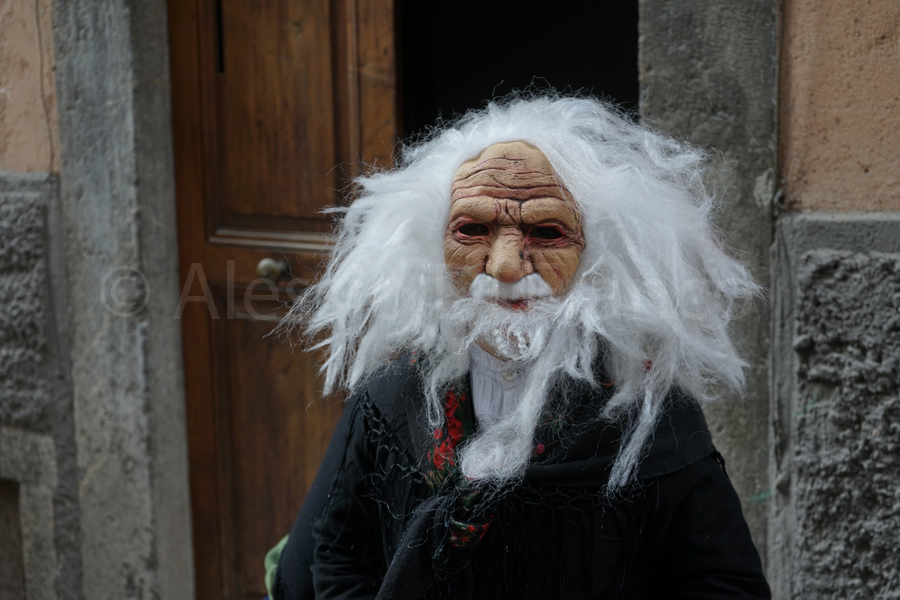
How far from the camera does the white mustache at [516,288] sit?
1.38 meters

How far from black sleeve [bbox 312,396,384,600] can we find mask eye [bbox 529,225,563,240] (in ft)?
1.61

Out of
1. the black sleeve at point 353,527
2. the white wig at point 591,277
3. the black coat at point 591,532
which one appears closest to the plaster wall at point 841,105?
the white wig at point 591,277

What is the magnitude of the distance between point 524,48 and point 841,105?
245cm

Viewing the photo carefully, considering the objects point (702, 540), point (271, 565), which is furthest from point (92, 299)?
point (702, 540)

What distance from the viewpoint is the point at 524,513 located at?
138cm

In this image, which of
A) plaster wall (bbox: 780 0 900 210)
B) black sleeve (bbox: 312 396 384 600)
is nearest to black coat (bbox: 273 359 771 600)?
black sleeve (bbox: 312 396 384 600)

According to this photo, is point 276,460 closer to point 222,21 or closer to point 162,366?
point 162,366

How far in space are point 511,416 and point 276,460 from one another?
5.53ft

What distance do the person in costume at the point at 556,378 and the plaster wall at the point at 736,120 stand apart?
0.49 metres

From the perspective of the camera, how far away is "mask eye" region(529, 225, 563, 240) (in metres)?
1.41

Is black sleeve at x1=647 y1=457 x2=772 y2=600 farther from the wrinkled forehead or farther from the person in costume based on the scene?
the wrinkled forehead

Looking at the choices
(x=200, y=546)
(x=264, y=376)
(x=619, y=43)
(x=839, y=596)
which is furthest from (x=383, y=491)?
(x=619, y=43)

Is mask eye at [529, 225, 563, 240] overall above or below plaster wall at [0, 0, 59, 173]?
below

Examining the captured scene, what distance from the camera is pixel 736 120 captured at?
198cm
